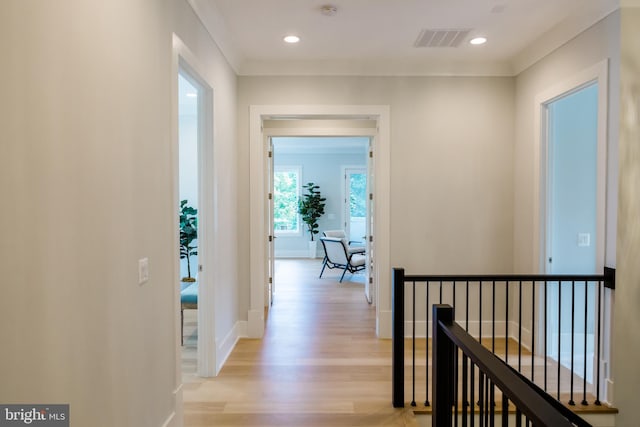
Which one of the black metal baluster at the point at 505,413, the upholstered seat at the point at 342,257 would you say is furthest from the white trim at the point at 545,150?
the upholstered seat at the point at 342,257

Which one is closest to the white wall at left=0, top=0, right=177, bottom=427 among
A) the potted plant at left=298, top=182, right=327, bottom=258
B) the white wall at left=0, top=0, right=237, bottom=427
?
the white wall at left=0, top=0, right=237, bottom=427

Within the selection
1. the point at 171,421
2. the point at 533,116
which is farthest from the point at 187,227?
the point at 533,116

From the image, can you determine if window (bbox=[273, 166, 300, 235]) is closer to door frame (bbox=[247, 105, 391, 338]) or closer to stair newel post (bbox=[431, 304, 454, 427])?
door frame (bbox=[247, 105, 391, 338])

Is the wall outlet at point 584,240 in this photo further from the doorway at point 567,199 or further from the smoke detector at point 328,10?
the smoke detector at point 328,10

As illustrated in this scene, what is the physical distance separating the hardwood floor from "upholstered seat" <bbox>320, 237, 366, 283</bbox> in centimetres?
196

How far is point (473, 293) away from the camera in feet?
13.9

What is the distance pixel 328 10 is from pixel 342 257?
493 cm

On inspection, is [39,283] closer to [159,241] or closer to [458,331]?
[159,241]

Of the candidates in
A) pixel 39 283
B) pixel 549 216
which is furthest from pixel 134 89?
pixel 549 216

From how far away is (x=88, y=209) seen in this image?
143cm

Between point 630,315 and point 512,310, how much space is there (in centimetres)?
161

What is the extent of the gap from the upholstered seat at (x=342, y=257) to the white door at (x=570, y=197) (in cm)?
366

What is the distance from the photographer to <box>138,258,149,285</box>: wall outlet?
184cm

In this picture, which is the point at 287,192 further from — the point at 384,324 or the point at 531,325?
the point at 531,325
